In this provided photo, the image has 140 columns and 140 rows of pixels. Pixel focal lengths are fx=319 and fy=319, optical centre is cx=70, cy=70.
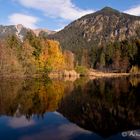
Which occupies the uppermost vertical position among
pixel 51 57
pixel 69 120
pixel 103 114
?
pixel 51 57

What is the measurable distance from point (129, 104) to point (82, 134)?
616 inches

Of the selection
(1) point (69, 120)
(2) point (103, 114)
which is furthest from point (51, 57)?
(1) point (69, 120)

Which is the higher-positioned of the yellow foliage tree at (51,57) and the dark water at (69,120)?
the yellow foliage tree at (51,57)

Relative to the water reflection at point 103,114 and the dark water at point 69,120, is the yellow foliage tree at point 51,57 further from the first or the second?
the water reflection at point 103,114

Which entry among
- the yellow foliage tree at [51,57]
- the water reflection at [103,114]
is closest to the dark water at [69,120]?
the water reflection at [103,114]

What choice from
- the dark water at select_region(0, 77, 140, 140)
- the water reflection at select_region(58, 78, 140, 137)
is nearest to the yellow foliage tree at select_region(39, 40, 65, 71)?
the dark water at select_region(0, 77, 140, 140)

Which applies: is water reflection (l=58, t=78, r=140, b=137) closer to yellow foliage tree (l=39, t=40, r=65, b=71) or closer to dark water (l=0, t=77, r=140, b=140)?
dark water (l=0, t=77, r=140, b=140)

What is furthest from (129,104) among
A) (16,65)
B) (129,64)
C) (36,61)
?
(129,64)

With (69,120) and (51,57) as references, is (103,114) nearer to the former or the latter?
(69,120)

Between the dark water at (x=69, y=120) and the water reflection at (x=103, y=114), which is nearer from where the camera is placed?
the dark water at (x=69, y=120)

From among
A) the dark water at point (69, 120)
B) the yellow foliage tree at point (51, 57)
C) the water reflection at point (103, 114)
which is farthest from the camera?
the yellow foliage tree at point (51, 57)

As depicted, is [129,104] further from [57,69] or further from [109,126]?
[57,69]

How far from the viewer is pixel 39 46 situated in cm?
12694

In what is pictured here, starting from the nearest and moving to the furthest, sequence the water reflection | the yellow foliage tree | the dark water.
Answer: the dark water, the water reflection, the yellow foliage tree
